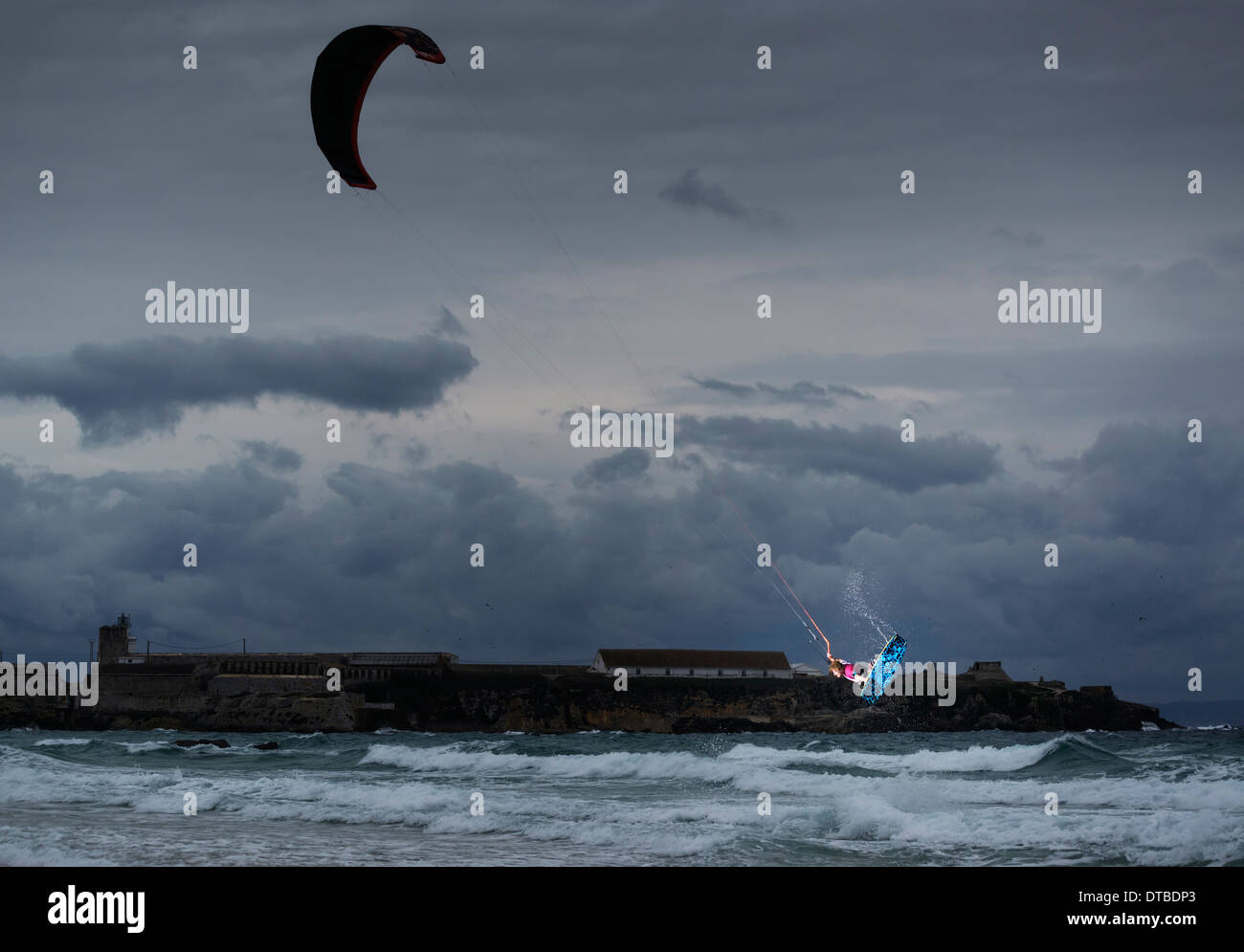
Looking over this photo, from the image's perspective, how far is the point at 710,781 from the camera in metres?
26.7

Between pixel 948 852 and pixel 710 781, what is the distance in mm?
11481

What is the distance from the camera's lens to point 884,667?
47.2 feet

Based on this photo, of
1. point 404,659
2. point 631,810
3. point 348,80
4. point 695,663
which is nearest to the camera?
point 348,80

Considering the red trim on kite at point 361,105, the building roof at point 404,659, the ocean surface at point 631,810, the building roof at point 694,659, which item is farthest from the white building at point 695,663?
the red trim on kite at point 361,105

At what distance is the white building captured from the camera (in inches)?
2800

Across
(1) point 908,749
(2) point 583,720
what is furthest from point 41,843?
(2) point 583,720

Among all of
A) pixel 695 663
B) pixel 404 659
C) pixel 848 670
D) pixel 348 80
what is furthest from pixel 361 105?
pixel 695 663

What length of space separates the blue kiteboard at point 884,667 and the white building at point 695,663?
56.3 m

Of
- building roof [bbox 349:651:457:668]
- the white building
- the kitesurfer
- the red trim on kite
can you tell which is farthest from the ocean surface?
the white building

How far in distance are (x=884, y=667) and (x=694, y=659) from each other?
58543mm

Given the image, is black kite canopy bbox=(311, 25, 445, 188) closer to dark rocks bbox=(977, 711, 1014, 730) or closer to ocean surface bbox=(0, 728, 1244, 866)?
ocean surface bbox=(0, 728, 1244, 866)

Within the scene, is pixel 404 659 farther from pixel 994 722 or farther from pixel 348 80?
pixel 348 80

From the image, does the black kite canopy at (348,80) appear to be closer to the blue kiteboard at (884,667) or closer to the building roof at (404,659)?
the blue kiteboard at (884,667)

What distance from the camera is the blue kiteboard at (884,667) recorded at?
14273 millimetres
